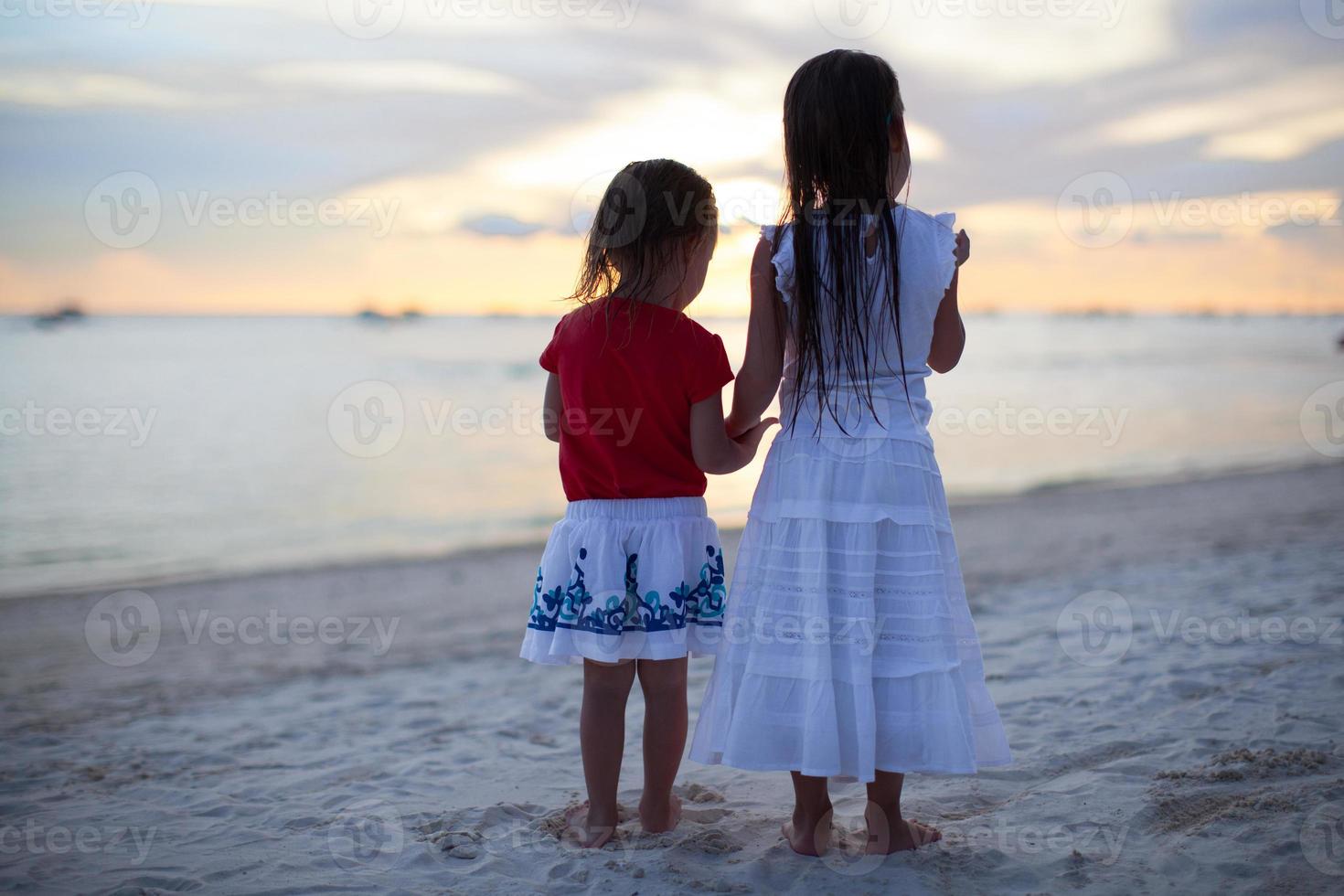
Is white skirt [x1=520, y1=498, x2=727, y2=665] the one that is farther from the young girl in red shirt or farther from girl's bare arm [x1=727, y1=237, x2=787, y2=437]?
girl's bare arm [x1=727, y1=237, x2=787, y2=437]

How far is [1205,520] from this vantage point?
820 centimetres

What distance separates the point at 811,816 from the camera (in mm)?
2400

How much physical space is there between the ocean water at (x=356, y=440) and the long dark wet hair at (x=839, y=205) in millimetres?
6766

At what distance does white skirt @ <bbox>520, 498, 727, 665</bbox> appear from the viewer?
7.95 ft

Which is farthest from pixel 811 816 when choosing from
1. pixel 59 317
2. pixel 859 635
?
pixel 59 317

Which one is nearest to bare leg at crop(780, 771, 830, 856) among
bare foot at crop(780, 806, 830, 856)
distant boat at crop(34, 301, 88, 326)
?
bare foot at crop(780, 806, 830, 856)

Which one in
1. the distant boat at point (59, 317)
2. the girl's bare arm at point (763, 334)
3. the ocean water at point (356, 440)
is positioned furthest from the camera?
the distant boat at point (59, 317)

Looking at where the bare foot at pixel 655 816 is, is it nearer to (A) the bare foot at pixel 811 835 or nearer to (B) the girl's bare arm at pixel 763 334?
(A) the bare foot at pixel 811 835

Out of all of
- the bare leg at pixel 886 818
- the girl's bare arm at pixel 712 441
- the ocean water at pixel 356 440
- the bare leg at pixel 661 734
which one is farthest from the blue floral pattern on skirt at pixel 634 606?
the ocean water at pixel 356 440

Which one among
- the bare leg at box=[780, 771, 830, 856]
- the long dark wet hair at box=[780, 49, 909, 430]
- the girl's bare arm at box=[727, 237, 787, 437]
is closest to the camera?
the long dark wet hair at box=[780, 49, 909, 430]

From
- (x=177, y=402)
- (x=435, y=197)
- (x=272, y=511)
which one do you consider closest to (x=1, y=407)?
(x=177, y=402)

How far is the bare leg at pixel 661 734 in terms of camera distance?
2.50 meters

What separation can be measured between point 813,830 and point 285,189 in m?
15.1

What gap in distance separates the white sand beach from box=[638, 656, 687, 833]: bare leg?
0.27 ft
